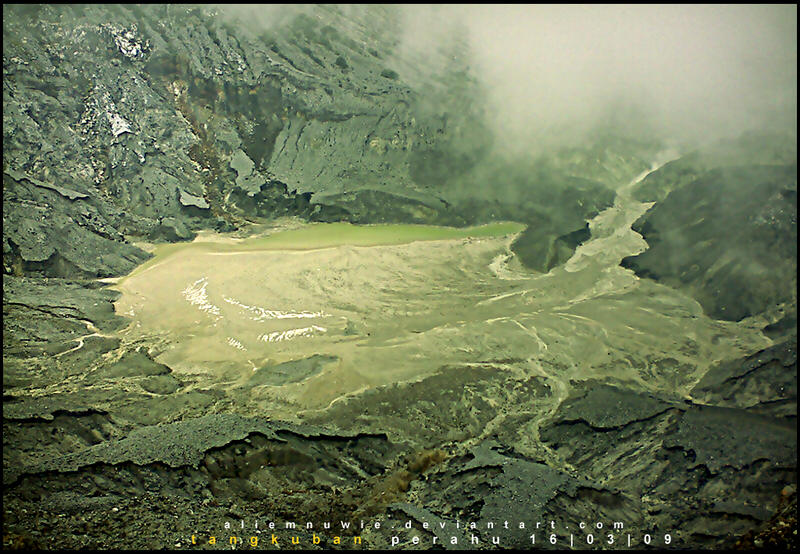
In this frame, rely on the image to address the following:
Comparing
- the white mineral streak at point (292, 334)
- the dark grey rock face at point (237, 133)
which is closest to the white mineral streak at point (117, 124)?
the dark grey rock face at point (237, 133)

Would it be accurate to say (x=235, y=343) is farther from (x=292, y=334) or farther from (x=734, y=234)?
(x=734, y=234)

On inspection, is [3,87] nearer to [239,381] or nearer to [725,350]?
[239,381]

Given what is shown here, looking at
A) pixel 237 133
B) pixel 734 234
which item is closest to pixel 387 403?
pixel 734 234

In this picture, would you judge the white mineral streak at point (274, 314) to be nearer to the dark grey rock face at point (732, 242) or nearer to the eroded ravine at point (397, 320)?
the eroded ravine at point (397, 320)

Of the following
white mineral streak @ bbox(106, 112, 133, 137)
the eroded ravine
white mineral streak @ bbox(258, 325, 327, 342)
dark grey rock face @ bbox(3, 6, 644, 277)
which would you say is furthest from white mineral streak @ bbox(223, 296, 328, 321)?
white mineral streak @ bbox(106, 112, 133, 137)

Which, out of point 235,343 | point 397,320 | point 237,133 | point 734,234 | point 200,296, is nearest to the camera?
point 235,343

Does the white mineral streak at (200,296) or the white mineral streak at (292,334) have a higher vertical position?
the white mineral streak at (292,334)

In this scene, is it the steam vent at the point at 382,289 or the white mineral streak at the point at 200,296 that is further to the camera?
the white mineral streak at the point at 200,296
